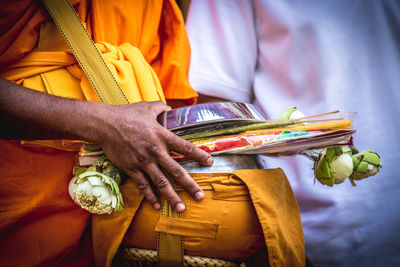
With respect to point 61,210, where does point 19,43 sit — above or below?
above

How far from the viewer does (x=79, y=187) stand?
19.2 inches

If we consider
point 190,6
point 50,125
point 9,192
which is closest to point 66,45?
point 50,125

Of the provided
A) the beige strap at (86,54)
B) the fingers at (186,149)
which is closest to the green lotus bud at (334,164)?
the fingers at (186,149)

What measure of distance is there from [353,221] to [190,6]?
112 centimetres

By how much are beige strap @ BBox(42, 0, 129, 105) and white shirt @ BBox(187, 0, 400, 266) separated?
1.64ft

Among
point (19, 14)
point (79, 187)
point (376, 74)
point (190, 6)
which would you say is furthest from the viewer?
point (190, 6)

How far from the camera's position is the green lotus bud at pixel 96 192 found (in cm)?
48

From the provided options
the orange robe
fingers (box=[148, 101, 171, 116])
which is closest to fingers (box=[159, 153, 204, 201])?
fingers (box=[148, 101, 171, 116])

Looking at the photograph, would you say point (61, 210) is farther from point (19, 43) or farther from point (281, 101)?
point (281, 101)

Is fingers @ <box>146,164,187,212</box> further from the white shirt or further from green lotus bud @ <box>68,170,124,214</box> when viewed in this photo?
the white shirt

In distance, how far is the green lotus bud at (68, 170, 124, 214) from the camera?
0.48m

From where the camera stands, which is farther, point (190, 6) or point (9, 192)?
point (190, 6)

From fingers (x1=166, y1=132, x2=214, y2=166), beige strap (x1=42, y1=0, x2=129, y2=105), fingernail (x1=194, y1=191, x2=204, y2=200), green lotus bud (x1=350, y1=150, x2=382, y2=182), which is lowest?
fingernail (x1=194, y1=191, x2=204, y2=200)

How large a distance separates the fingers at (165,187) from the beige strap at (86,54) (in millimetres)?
192
